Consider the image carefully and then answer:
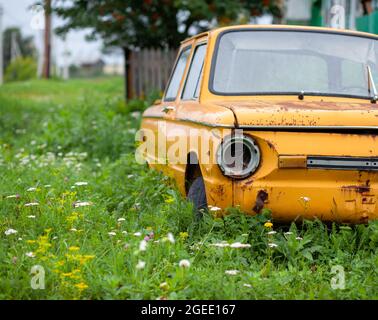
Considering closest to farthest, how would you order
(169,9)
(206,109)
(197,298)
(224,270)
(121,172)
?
1. (197,298)
2. (224,270)
3. (206,109)
4. (121,172)
5. (169,9)

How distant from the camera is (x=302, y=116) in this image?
16.7 feet

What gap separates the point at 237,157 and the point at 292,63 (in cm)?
137

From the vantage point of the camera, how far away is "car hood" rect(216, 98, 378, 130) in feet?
16.6

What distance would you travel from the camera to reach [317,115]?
511 centimetres

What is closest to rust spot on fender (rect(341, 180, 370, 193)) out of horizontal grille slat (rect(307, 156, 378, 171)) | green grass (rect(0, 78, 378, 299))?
horizontal grille slat (rect(307, 156, 378, 171))

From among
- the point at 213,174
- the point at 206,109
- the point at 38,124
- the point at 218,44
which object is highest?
the point at 218,44

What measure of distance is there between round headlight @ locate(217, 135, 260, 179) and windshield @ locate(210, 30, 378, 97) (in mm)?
924

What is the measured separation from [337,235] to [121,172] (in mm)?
3141

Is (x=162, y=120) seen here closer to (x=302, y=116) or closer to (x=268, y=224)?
(x=302, y=116)

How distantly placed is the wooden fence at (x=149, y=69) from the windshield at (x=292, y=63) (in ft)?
35.1

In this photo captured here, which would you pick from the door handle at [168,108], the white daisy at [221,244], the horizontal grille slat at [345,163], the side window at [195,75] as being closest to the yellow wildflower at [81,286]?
the white daisy at [221,244]

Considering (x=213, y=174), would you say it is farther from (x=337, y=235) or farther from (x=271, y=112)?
(x=337, y=235)

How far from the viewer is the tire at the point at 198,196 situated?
5.57 m

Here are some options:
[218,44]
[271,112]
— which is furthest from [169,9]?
[271,112]
